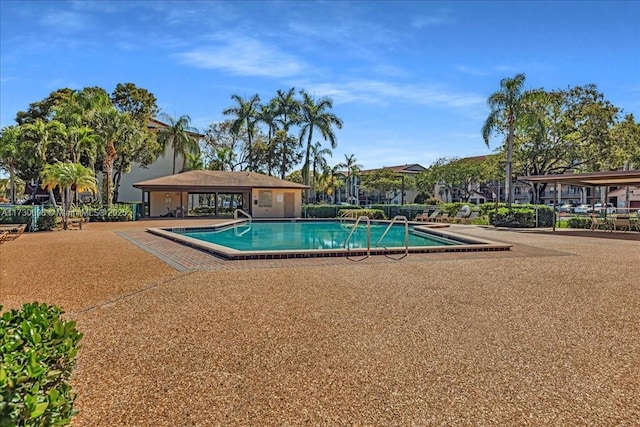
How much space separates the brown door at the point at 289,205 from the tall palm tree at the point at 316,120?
5.18m

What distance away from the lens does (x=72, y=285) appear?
6.84m

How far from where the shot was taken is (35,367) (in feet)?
6.01

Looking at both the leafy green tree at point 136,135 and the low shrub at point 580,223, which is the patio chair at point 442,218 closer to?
the low shrub at point 580,223

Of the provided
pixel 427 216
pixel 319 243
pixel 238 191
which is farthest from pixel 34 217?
pixel 427 216

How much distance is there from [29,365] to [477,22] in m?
13.3

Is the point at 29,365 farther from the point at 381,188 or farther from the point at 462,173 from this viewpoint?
the point at 381,188

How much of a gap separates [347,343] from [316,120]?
32222 mm

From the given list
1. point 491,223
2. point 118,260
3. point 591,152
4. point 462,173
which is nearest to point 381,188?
point 462,173

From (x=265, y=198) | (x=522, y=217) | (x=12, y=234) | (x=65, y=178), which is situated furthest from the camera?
(x=265, y=198)

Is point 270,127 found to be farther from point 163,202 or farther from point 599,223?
point 599,223

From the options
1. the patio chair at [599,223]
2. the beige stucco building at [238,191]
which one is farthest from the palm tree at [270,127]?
the patio chair at [599,223]

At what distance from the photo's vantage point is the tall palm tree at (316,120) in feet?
116

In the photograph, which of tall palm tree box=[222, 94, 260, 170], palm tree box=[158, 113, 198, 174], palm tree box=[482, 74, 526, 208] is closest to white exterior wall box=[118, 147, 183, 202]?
palm tree box=[158, 113, 198, 174]

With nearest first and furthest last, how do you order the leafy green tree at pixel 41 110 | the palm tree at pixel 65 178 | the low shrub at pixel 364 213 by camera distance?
the palm tree at pixel 65 178, the low shrub at pixel 364 213, the leafy green tree at pixel 41 110
